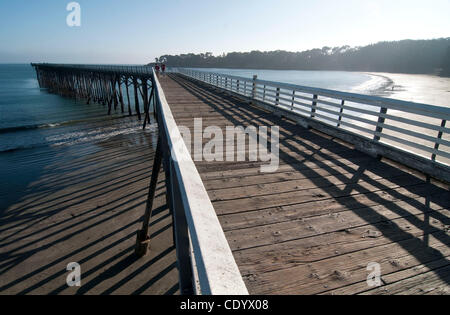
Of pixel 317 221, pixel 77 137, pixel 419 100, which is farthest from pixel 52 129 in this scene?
pixel 419 100

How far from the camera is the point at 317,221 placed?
108 inches

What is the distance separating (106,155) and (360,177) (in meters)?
12.8

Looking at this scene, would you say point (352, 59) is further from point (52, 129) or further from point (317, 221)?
point (317, 221)

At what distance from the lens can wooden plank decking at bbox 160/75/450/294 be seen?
2.01 m

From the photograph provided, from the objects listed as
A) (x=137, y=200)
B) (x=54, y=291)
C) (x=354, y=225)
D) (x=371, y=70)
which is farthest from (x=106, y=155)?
(x=371, y=70)

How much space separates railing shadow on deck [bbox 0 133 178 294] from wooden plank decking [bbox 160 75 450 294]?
349cm

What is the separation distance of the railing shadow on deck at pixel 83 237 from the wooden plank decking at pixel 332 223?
11.4ft

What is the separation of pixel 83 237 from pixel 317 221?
21.4 feet

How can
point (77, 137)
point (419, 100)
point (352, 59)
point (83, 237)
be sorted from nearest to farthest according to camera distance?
point (83, 237) < point (77, 137) < point (419, 100) < point (352, 59)

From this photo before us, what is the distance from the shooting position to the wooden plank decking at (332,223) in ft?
6.59

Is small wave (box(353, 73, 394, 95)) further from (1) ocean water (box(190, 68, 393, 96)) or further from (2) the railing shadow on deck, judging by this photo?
(2) the railing shadow on deck

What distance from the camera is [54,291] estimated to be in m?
5.10
